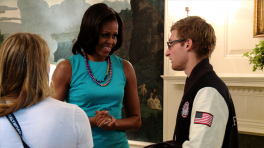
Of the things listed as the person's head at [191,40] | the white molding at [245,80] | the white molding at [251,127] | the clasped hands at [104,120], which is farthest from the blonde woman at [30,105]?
the white molding at [251,127]

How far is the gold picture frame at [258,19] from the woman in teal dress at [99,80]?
215 centimetres

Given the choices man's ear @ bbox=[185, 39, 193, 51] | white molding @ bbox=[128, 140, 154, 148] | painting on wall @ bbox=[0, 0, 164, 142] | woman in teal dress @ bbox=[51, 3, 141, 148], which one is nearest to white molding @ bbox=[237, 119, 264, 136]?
painting on wall @ bbox=[0, 0, 164, 142]

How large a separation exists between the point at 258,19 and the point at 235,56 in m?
0.57

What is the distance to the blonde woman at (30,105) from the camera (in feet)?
3.12

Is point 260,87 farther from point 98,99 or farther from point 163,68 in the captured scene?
point 98,99

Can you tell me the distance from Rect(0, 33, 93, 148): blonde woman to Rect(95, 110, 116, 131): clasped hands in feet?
1.73

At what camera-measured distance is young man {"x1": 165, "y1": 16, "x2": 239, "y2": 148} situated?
1167 millimetres

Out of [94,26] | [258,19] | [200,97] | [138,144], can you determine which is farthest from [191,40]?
[138,144]

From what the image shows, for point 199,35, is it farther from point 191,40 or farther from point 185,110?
point 185,110

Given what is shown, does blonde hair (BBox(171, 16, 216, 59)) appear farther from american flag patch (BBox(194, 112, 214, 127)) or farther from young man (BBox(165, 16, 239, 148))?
american flag patch (BBox(194, 112, 214, 127))

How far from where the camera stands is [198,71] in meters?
1.42

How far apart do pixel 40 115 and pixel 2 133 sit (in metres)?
0.15

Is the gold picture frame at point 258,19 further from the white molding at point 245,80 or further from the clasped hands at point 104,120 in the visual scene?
the clasped hands at point 104,120

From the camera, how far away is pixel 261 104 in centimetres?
310
